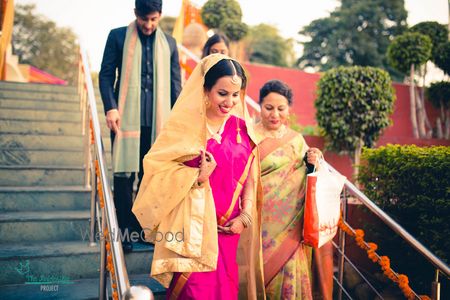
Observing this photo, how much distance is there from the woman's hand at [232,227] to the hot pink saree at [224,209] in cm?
3

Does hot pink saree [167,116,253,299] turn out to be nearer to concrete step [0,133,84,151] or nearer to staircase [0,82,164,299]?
staircase [0,82,164,299]

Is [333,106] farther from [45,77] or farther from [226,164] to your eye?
[45,77]

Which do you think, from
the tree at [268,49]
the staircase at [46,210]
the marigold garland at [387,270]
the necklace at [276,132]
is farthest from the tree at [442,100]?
the tree at [268,49]

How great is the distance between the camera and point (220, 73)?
219 centimetres

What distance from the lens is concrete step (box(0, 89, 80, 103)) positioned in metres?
5.88

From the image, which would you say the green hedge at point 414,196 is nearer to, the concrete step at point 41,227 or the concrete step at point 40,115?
the concrete step at point 41,227

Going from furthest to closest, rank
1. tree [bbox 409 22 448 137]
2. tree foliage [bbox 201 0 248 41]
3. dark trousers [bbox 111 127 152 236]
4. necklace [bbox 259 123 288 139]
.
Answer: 1. tree foliage [bbox 201 0 248 41]
2. tree [bbox 409 22 448 137]
3. dark trousers [bbox 111 127 152 236]
4. necklace [bbox 259 123 288 139]

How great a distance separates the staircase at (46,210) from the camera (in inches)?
113

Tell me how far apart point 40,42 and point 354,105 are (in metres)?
23.1

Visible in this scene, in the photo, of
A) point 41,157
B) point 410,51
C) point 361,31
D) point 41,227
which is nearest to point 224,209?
point 41,227

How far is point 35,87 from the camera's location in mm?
6301

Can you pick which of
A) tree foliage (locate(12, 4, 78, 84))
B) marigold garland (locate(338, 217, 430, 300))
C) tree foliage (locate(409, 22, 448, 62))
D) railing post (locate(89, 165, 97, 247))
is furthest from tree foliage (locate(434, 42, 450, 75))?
tree foliage (locate(12, 4, 78, 84))

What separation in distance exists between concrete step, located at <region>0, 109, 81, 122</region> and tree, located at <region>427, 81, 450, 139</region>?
7.85 m

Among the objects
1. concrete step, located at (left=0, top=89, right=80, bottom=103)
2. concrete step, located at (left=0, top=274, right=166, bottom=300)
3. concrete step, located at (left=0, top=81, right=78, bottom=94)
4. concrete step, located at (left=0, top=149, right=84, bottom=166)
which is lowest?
concrete step, located at (left=0, top=274, right=166, bottom=300)
